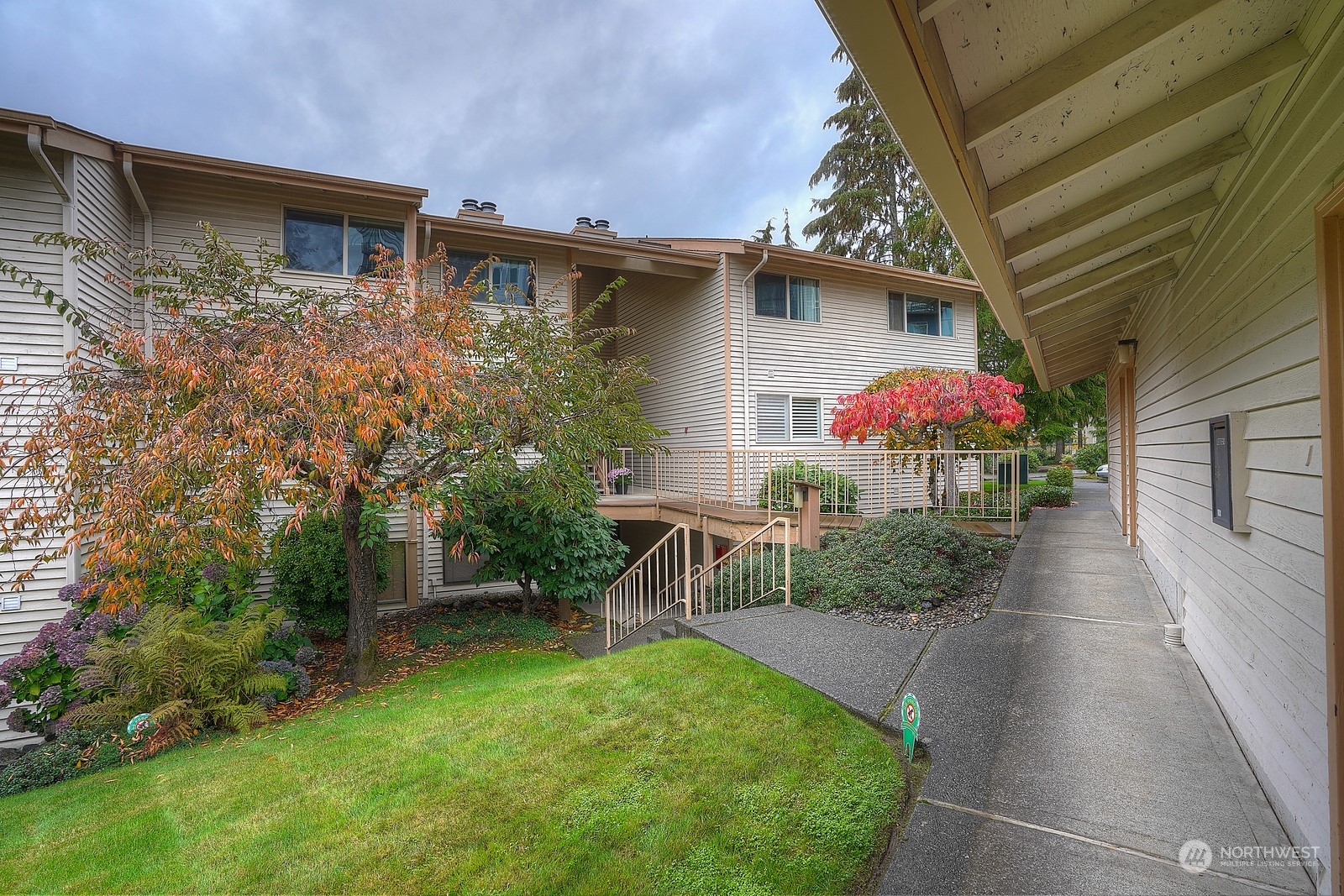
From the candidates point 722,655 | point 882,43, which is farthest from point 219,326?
point 882,43

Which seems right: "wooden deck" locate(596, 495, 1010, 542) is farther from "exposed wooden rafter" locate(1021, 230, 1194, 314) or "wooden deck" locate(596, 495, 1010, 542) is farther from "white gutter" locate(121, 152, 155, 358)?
"white gutter" locate(121, 152, 155, 358)

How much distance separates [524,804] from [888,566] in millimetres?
4803

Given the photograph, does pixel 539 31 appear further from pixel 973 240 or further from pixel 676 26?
pixel 973 240

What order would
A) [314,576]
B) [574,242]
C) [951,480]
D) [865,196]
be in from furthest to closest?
[865,196]
[574,242]
[951,480]
[314,576]

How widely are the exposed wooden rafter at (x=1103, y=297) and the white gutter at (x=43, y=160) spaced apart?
10.7 metres

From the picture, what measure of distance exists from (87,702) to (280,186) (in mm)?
7569

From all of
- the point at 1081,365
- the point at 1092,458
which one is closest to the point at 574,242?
the point at 1081,365

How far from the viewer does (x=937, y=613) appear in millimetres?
5750

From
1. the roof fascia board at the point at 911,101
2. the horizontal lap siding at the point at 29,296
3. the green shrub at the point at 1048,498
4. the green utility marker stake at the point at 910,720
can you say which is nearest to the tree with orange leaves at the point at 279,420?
the horizontal lap siding at the point at 29,296

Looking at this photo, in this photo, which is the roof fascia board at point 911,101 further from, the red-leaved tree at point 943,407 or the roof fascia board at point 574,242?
the roof fascia board at point 574,242

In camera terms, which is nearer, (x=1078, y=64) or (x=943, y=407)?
(x=1078, y=64)

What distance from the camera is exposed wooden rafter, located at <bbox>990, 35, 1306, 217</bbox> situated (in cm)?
232

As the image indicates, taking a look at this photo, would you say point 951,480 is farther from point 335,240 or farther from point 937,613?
point 335,240

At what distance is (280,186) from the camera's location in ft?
30.7
